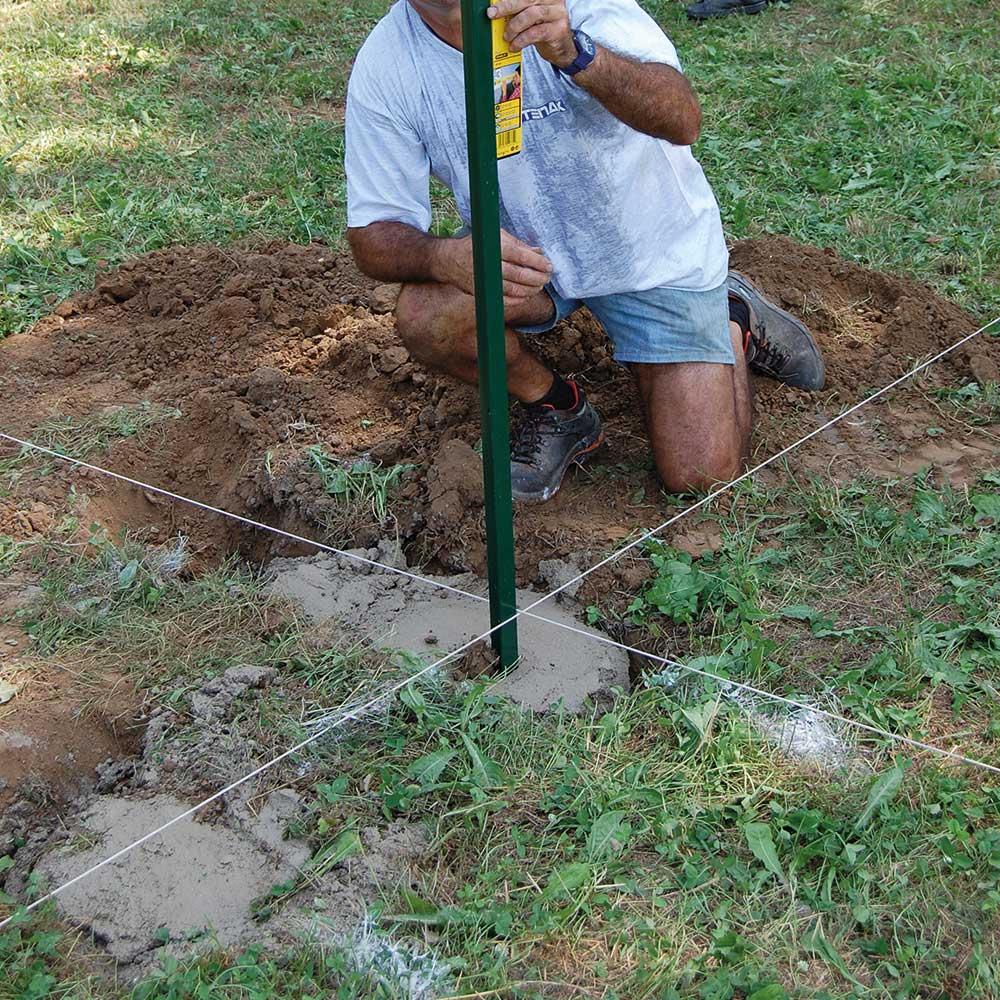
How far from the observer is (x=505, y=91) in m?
2.00

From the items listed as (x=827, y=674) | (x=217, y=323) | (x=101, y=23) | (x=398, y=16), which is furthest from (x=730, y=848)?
(x=101, y=23)

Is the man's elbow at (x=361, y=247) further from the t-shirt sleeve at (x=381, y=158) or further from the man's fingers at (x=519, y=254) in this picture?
the man's fingers at (x=519, y=254)

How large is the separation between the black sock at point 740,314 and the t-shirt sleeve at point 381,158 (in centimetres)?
92

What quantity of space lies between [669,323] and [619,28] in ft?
2.40

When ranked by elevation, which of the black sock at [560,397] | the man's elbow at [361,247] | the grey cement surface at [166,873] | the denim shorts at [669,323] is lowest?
the grey cement surface at [166,873]

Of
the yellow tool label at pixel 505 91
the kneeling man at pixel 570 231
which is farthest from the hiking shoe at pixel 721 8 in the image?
the yellow tool label at pixel 505 91

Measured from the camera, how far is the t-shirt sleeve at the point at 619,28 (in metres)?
2.56

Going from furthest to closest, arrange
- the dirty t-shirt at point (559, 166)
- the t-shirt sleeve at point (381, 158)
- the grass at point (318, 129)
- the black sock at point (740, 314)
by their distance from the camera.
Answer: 1. the grass at point (318, 129)
2. the black sock at point (740, 314)
3. the t-shirt sleeve at point (381, 158)
4. the dirty t-shirt at point (559, 166)

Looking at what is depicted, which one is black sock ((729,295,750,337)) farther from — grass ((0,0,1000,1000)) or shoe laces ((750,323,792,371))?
grass ((0,0,1000,1000))

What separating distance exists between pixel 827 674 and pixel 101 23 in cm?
548

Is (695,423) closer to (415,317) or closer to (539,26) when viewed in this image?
(415,317)

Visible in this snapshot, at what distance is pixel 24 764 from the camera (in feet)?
7.34

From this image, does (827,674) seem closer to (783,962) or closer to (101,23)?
(783,962)

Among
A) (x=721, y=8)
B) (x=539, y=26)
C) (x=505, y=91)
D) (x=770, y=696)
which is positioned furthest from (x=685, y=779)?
(x=721, y=8)
